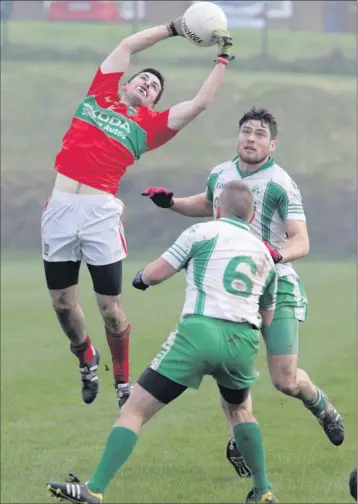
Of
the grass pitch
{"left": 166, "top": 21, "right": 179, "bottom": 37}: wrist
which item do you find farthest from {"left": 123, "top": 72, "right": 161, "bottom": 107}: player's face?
the grass pitch

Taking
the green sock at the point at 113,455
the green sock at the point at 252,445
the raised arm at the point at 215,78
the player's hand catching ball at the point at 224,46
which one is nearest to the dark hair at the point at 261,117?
the raised arm at the point at 215,78

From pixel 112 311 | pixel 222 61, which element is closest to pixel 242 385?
pixel 112 311

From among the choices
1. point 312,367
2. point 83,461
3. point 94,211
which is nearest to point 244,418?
point 94,211

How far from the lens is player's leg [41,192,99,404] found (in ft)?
30.8

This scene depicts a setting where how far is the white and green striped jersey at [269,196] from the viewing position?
9.45 meters

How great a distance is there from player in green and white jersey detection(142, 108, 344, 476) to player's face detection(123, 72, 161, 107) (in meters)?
0.71

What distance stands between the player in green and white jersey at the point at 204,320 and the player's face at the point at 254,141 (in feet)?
4.59

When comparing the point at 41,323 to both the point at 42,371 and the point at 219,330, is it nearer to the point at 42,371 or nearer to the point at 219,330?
the point at 42,371

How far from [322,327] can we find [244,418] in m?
16.0

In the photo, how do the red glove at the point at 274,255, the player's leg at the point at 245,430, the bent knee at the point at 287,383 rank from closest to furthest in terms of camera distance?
the red glove at the point at 274,255 < the player's leg at the point at 245,430 < the bent knee at the point at 287,383

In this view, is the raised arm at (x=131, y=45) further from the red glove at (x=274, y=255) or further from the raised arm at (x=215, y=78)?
the red glove at (x=274, y=255)

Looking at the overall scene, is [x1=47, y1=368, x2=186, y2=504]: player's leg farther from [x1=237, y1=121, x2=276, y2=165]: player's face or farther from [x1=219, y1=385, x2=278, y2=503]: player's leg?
[x1=237, y1=121, x2=276, y2=165]: player's face

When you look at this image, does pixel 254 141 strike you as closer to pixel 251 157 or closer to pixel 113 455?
pixel 251 157

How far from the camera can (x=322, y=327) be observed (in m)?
24.4
